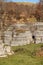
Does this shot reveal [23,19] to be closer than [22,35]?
No

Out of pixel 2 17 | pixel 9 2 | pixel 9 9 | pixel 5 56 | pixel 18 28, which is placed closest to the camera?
pixel 5 56

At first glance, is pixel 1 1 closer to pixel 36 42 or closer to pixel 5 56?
pixel 36 42

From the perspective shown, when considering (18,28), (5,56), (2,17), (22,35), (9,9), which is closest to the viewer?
(5,56)

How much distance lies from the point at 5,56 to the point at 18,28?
10.4 m

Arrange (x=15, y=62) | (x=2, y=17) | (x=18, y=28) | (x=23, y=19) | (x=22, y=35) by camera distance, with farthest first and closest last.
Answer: (x=23, y=19) < (x=2, y=17) < (x=18, y=28) < (x=22, y=35) < (x=15, y=62)

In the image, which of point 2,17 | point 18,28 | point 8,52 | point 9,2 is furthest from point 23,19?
point 8,52

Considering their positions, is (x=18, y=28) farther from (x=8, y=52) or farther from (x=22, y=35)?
(x=8, y=52)

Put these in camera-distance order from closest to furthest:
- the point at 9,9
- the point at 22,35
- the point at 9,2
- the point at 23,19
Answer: the point at 22,35
the point at 23,19
the point at 9,9
the point at 9,2

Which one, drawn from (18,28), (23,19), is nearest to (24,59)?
(18,28)

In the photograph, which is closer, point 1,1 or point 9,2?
point 1,1

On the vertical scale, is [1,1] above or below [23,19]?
above

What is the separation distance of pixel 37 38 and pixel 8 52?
8731 millimetres

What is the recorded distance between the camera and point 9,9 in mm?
52875

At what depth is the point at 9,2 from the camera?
5791 cm
